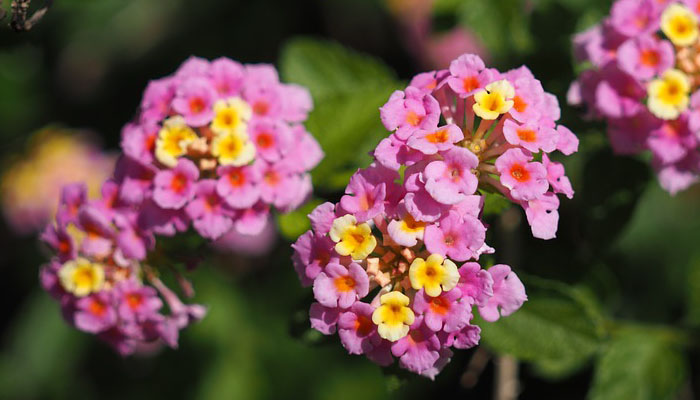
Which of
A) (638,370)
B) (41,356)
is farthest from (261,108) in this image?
(41,356)

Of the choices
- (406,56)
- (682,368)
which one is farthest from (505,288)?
(406,56)

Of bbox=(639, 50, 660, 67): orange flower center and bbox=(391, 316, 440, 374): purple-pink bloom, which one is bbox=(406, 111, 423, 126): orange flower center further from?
bbox=(639, 50, 660, 67): orange flower center

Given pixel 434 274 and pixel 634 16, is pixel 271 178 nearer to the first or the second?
pixel 434 274

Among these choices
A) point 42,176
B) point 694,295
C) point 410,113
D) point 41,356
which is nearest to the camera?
point 410,113

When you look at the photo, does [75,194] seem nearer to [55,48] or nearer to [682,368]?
[682,368]

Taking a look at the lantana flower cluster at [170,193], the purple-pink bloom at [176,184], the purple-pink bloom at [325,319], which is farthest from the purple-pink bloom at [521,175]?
the purple-pink bloom at [176,184]
